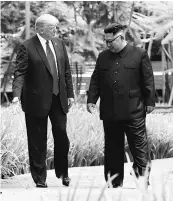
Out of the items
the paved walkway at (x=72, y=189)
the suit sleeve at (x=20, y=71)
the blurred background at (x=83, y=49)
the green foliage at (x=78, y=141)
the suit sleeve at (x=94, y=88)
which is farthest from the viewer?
the blurred background at (x=83, y=49)

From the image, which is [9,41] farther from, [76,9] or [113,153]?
[113,153]

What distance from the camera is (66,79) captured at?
7156 mm

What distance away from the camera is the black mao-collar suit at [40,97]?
6.94 m

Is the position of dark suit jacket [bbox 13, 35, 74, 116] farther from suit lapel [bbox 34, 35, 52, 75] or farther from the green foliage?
the green foliage

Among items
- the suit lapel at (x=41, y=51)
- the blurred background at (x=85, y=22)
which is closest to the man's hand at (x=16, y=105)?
the suit lapel at (x=41, y=51)

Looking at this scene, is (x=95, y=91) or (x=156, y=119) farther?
(x=156, y=119)

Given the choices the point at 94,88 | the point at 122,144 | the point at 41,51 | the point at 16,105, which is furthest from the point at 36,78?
the point at 122,144

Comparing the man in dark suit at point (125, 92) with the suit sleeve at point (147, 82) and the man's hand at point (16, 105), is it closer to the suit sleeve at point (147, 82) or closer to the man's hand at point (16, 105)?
the suit sleeve at point (147, 82)

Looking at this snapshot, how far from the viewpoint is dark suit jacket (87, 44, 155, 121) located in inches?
264

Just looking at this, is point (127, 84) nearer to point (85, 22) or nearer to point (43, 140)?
point (43, 140)

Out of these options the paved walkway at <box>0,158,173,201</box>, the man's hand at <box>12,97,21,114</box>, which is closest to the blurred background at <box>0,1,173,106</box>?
the paved walkway at <box>0,158,173,201</box>

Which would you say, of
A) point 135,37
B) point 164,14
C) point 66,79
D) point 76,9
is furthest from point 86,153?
point 76,9

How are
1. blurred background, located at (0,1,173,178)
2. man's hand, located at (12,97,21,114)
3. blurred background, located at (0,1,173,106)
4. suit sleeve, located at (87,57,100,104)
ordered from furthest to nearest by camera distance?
blurred background, located at (0,1,173,106), blurred background, located at (0,1,173,178), suit sleeve, located at (87,57,100,104), man's hand, located at (12,97,21,114)

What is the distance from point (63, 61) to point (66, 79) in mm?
191
